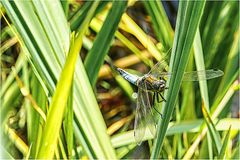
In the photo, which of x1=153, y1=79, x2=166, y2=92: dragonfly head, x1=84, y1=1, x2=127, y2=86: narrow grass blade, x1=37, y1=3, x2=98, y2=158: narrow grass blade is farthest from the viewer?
x1=84, y1=1, x2=127, y2=86: narrow grass blade

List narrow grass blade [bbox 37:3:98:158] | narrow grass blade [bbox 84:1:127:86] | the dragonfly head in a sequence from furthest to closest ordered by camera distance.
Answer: narrow grass blade [bbox 84:1:127:86]
the dragonfly head
narrow grass blade [bbox 37:3:98:158]


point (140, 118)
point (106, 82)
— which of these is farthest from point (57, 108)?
point (106, 82)

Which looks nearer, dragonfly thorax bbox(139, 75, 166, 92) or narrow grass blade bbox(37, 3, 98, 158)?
narrow grass blade bbox(37, 3, 98, 158)

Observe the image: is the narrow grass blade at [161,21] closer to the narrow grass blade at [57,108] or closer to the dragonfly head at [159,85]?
the dragonfly head at [159,85]

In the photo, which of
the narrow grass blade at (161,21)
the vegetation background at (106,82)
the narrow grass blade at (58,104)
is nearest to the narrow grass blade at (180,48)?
the vegetation background at (106,82)

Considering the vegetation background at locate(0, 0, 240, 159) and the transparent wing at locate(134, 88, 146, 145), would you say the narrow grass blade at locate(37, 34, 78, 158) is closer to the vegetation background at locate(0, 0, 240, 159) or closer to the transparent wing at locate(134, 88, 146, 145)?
the vegetation background at locate(0, 0, 240, 159)

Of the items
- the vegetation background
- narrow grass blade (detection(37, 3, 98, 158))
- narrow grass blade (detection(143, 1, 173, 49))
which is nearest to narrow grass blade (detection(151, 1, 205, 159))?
the vegetation background

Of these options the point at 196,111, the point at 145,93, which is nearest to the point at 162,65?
the point at 145,93

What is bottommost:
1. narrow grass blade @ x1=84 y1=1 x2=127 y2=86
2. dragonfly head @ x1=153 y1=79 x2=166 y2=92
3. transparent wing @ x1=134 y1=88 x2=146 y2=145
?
transparent wing @ x1=134 y1=88 x2=146 y2=145
